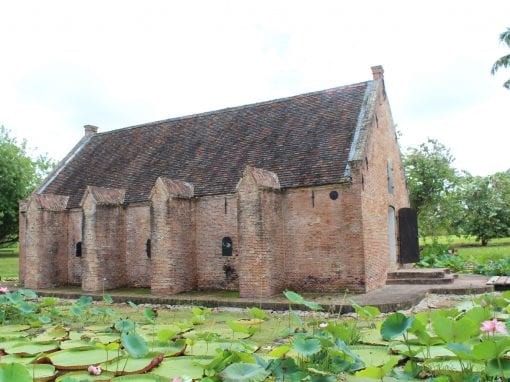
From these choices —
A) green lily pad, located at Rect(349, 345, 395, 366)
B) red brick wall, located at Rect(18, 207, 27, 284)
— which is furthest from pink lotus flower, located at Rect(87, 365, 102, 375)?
red brick wall, located at Rect(18, 207, 27, 284)

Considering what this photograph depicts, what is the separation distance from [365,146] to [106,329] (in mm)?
9833

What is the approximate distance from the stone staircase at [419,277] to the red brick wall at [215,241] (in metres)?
5.65

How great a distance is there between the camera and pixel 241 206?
14.8 metres

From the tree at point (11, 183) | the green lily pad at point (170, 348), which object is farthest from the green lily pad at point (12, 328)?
the tree at point (11, 183)

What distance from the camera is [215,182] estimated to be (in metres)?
17.0

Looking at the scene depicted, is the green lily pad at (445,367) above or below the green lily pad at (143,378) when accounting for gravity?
above

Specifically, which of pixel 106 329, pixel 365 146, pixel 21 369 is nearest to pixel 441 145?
pixel 365 146

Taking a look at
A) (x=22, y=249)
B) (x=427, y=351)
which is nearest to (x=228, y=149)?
(x=22, y=249)

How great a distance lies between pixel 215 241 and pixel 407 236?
7.86 meters

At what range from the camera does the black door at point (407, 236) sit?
61.8 ft

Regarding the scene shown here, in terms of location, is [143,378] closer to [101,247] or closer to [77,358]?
[77,358]

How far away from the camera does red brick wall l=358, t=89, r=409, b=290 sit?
49.1 ft

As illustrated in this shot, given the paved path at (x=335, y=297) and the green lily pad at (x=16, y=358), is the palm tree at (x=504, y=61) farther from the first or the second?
the green lily pad at (x=16, y=358)

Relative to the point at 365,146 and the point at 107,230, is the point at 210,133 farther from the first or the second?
the point at 365,146
